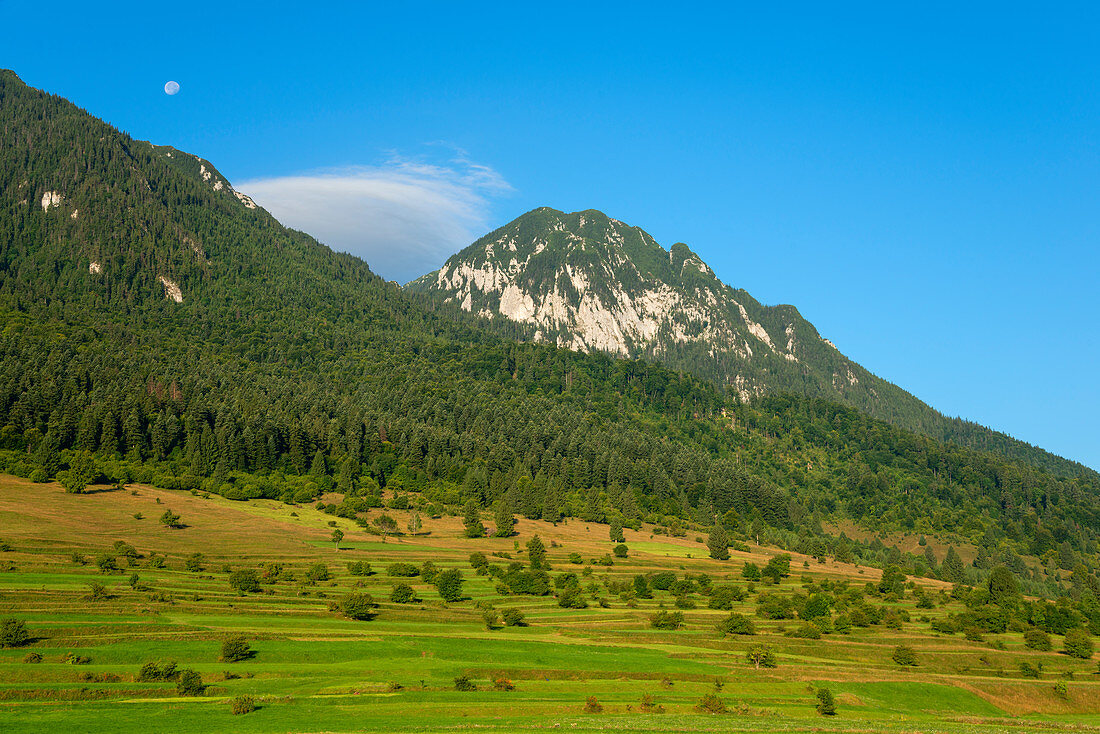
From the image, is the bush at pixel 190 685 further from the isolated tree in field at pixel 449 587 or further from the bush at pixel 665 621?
the bush at pixel 665 621

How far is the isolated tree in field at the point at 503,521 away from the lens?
597ft

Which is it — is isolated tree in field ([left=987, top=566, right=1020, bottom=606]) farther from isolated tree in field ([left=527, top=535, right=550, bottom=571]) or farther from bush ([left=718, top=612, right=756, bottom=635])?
isolated tree in field ([left=527, top=535, right=550, bottom=571])

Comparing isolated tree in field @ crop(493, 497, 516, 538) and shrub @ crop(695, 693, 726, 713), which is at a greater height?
isolated tree in field @ crop(493, 497, 516, 538)

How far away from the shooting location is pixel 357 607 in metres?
100

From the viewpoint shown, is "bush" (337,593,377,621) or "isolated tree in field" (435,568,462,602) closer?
"bush" (337,593,377,621)

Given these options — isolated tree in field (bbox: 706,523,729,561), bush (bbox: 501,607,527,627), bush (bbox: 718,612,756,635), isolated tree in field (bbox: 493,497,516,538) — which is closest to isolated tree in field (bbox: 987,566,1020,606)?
isolated tree in field (bbox: 706,523,729,561)

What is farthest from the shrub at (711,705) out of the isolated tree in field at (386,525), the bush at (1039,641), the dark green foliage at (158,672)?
the isolated tree in field at (386,525)

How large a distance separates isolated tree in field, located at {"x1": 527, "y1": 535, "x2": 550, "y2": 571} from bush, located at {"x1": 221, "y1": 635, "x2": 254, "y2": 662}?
6924 cm

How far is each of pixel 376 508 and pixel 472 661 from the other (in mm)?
118666

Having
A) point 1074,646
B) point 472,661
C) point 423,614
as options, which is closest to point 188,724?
point 472,661

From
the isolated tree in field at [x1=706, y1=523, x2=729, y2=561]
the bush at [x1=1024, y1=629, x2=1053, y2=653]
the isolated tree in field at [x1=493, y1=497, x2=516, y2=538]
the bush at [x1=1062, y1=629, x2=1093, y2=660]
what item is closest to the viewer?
the bush at [x1=1062, y1=629, x2=1093, y2=660]

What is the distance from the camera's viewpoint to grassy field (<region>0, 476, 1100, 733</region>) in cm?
6069

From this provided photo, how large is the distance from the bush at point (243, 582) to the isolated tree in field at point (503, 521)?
78739 mm

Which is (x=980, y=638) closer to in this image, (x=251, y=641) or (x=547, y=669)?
(x=547, y=669)
